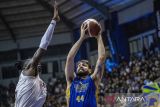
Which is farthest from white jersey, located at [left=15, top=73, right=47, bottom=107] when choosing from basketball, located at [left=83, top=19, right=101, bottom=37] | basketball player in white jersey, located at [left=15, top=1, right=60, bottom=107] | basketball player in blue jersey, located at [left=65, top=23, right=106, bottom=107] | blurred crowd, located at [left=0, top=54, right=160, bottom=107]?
blurred crowd, located at [left=0, top=54, right=160, bottom=107]

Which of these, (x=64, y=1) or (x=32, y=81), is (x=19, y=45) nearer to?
(x=64, y=1)

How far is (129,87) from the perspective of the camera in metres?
21.2

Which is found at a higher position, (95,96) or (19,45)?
(19,45)

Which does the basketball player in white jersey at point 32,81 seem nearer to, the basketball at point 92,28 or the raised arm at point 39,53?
the raised arm at point 39,53

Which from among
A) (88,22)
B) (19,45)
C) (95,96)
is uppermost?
(19,45)

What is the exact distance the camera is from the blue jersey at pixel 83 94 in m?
6.36

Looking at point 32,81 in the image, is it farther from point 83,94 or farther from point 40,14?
point 40,14

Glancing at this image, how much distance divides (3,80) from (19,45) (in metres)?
2.77

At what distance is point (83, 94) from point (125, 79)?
54.8ft

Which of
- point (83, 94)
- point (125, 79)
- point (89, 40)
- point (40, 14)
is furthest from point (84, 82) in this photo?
point (40, 14)

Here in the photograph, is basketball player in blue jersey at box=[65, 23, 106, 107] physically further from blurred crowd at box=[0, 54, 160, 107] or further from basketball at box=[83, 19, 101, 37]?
blurred crowd at box=[0, 54, 160, 107]

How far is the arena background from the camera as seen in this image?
2322 centimetres

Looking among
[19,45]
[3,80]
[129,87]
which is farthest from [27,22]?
[129,87]

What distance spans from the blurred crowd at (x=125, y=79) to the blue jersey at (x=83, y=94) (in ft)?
36.5
